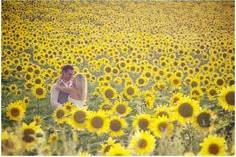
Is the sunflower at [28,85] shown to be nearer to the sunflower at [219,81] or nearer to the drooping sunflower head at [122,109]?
the drooping sunflower head at [122,109]

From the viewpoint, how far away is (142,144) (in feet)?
10.1

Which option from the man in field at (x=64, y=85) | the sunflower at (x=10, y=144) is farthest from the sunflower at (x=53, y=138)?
the man in field at (x=64, y=85)

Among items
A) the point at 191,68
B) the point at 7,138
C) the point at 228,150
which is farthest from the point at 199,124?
the point at 7,138

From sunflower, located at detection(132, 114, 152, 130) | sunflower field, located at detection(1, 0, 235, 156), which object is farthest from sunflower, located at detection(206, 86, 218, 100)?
sunflower, located at detection(132, 114, 152, 130)

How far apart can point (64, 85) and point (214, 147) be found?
1.33m

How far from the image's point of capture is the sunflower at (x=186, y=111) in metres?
3.30

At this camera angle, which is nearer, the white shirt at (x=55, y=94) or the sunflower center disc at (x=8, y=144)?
the sunflower center disc at (x=8, y=144)

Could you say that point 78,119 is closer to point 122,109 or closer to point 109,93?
point 122,109

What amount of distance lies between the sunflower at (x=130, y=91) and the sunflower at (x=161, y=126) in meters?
0.61

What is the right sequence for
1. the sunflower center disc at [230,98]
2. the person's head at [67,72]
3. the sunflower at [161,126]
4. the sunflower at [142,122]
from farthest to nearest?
the person's head at [67,72] < the sunflower center disc at [230,98] < the sunflower at [142,122] < the sunflower at [161,126]

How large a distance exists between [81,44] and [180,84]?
2.74ft

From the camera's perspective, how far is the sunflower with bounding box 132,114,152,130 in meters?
3.35

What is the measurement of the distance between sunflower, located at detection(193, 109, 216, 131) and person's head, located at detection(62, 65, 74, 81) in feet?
3.54

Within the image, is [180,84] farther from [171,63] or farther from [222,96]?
[222,96]
